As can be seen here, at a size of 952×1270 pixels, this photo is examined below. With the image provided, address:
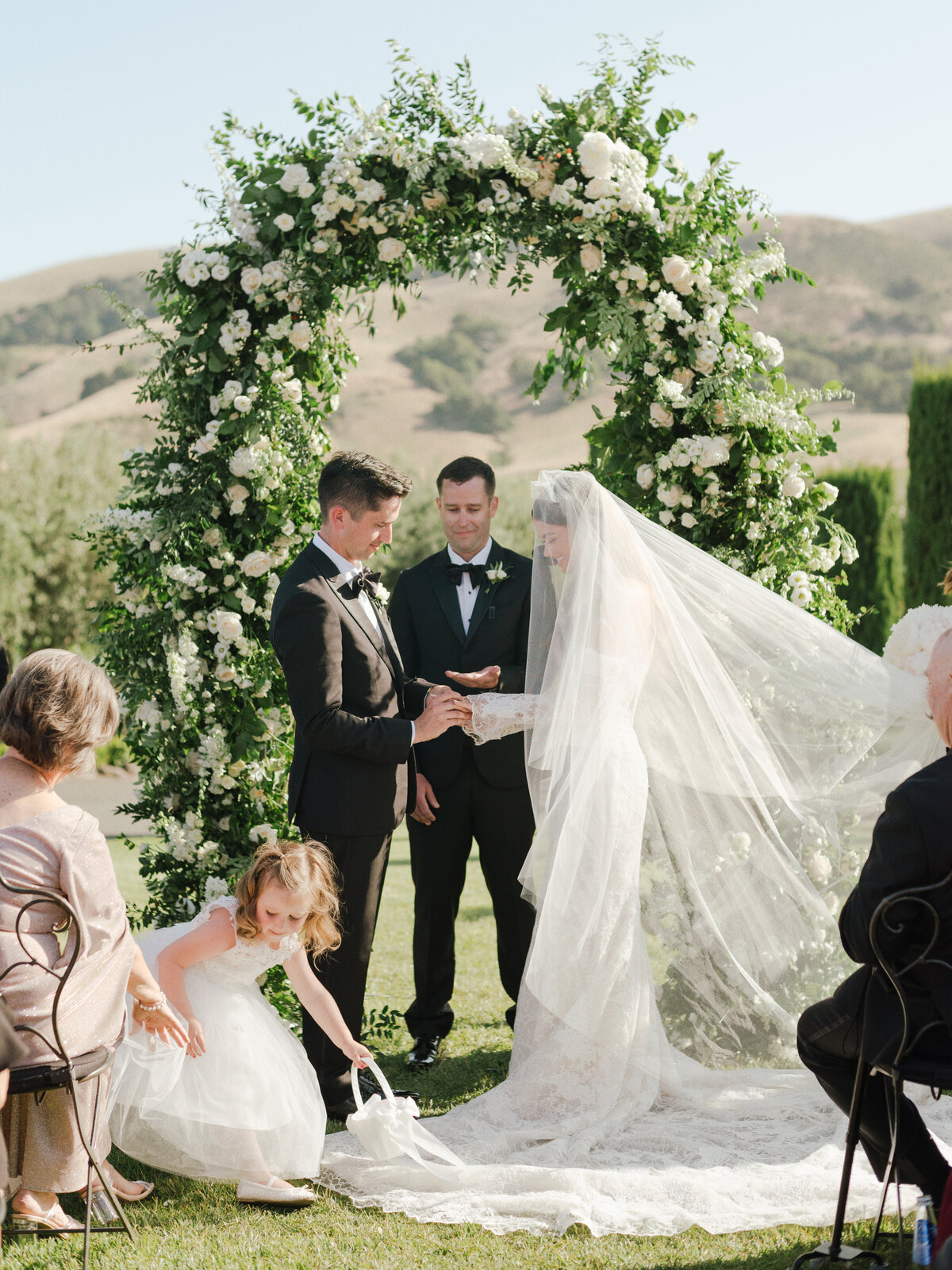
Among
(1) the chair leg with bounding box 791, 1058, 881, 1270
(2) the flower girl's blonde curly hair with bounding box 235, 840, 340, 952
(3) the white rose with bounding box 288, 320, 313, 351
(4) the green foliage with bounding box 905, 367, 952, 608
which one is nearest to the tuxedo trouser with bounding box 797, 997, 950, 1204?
(1) the chair leg with bounding box 791, 1058, 881, 1270

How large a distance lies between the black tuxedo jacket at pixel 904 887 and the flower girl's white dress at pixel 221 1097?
5.48 ft

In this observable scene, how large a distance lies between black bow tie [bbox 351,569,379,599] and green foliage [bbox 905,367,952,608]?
932 cm

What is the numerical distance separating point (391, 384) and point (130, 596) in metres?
71.8

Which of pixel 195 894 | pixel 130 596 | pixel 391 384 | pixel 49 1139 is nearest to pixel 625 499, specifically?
pixel 130 596

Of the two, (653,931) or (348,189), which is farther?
(348,189)

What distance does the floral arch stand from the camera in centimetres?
453

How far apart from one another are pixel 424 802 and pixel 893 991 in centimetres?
225

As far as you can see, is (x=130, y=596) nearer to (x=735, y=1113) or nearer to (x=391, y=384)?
(x=735, y=1113)

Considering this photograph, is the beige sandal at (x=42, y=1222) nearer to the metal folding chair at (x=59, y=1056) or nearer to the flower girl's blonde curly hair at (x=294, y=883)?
the metal folding chair at (x=59, y=1056)

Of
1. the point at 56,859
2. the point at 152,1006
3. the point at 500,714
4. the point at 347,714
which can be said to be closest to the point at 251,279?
the point at 347,714

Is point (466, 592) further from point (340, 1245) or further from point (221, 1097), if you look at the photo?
point (340, 1245)

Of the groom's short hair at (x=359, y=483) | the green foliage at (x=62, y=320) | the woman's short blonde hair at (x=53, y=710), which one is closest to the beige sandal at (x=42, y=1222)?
the woman's short blonde hair at (x=53, y=710)

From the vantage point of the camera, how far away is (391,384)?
74.6m

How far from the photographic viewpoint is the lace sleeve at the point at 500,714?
388 centimetres
